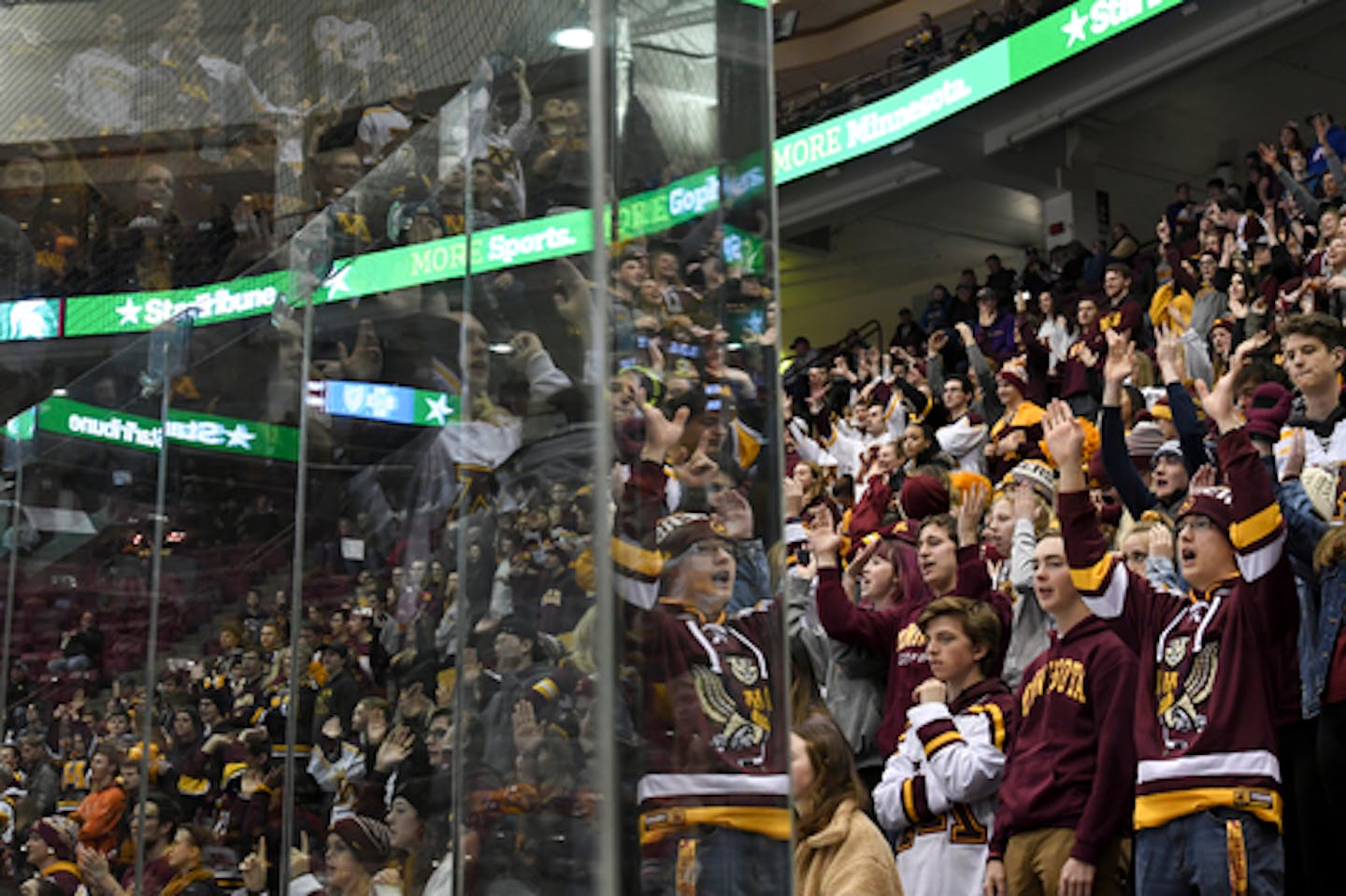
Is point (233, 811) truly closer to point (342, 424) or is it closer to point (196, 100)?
point (342, 424)

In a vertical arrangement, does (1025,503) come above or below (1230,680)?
above

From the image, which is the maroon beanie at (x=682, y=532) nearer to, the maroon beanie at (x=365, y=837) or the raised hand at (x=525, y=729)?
the raised hand at (x=525, y=729)

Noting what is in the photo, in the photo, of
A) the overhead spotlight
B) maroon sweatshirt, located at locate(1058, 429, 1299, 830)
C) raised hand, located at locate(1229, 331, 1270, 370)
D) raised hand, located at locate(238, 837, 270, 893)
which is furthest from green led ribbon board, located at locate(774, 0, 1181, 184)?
the overhead spotlight

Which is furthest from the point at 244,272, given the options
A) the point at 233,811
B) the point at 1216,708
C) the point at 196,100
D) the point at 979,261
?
the point at 979,261

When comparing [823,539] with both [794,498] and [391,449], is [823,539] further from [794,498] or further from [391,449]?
[391,449]

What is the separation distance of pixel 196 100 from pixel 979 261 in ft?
41.7

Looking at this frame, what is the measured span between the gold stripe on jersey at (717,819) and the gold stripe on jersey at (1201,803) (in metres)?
1.95

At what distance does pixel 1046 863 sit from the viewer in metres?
3.18

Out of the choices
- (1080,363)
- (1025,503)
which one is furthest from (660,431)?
(1080,363)

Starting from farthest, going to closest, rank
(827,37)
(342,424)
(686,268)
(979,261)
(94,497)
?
(827,37) < (979,261) < (94,497) < (342,424) < (686,268)

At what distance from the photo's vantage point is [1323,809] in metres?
3.08

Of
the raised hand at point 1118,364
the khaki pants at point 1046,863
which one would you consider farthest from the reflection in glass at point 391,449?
the raised hand at point 1118,364

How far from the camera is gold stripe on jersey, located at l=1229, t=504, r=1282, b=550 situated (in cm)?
305

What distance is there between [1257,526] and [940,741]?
818mm
